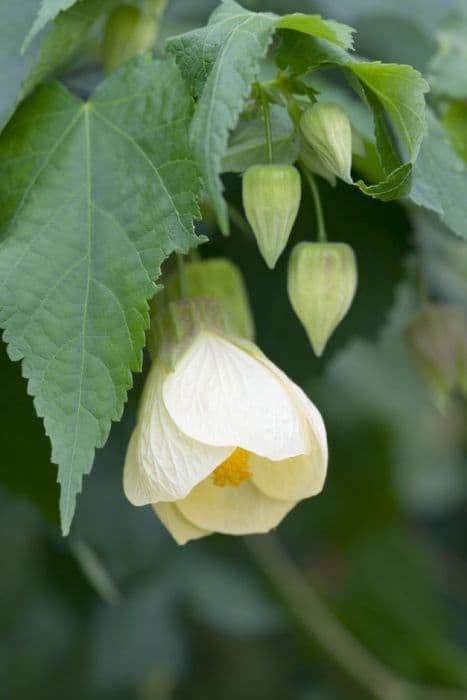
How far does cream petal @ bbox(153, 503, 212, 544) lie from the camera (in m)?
0.74

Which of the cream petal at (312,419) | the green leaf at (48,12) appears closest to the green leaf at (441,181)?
the cream petal at (312,419)

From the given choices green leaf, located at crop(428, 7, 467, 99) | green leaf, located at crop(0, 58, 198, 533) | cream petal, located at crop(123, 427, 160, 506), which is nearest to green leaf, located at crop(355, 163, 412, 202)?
green leaf, located at crop(0, 58, 198, 533)

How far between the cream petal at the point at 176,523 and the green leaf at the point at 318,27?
0.31 m

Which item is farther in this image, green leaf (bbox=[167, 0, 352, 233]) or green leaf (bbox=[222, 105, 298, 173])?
green leaf (bbox=[222, 105, 298, 173])

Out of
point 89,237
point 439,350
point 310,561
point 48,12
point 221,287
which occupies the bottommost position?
point 310,561

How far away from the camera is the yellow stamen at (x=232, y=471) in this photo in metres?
0.75

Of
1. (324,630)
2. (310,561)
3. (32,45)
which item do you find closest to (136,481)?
(32,45)

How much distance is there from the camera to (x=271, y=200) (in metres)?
0.69

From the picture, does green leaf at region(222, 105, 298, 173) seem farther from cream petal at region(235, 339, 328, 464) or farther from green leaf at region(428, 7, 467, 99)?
green leaf at region(428, 7, 467, 99)

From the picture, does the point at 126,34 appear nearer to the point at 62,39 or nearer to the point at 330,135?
the point at 62,39

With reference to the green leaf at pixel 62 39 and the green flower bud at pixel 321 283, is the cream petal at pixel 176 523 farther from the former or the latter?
the green leaf at pixel 62 39

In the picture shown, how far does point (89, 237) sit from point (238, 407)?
5.7 inches

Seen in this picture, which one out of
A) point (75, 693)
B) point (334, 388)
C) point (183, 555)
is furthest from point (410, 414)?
point (75, 693)

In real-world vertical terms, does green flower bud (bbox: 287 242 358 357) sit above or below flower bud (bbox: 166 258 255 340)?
above
